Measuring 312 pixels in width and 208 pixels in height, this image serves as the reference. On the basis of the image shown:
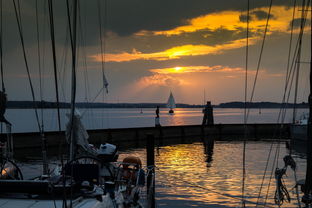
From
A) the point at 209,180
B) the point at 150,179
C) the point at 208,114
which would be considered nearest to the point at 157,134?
the point at 208,114

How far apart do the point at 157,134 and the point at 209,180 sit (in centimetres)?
2532

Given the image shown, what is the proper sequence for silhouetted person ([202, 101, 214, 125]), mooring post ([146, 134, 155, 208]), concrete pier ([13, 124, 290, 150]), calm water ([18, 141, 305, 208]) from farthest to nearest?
silhouetted person ([202, 101, 214, 125]) → concrete pier ([13, 124, 290, 150]) → calm water ([18, 141, 305, 208]) → mooring post ([146, 134, 155, 208])

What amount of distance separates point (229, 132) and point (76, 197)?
154 feet

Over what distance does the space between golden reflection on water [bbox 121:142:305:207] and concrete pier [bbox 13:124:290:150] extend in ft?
19.7

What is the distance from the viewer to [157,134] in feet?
146

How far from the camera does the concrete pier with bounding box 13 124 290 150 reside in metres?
32.2

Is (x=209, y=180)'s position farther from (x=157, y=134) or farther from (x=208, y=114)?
(x=208, y=114)

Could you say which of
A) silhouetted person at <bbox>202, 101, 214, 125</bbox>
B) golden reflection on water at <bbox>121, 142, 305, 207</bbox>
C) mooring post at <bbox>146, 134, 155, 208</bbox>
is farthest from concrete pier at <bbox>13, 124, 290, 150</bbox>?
mooring post at <bbox>146, 134, 155, 208</bbox>

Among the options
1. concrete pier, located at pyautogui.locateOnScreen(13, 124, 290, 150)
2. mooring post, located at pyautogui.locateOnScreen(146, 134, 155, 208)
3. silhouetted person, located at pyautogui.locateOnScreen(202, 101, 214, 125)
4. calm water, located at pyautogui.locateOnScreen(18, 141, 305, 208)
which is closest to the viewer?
mooring post, located at pyautogui.locateOnScreen(146, 134, 155, 208)

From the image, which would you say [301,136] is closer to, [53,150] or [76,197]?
[53,150]

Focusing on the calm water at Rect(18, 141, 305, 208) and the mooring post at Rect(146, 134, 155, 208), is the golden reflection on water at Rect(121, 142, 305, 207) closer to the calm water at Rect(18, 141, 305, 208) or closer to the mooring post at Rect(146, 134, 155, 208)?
the calm water at Rect(18, 141, 305, 208)

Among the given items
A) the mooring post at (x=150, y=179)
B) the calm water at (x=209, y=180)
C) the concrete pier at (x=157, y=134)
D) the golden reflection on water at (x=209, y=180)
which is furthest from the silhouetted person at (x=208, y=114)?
the mooring post at (x=150, y=179)

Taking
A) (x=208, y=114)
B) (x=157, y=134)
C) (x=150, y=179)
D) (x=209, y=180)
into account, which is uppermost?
(x=208, y=114)

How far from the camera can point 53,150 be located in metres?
32.8
